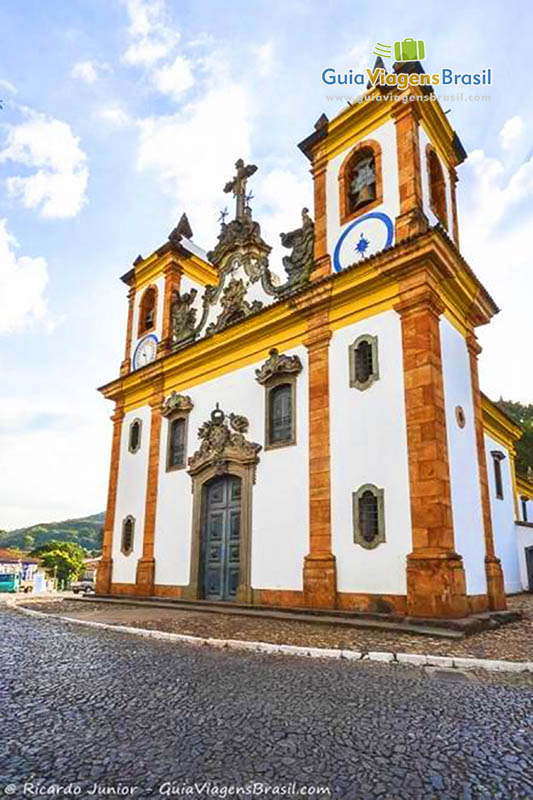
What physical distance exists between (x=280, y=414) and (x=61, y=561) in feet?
170

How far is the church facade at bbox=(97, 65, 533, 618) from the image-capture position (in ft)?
31.1

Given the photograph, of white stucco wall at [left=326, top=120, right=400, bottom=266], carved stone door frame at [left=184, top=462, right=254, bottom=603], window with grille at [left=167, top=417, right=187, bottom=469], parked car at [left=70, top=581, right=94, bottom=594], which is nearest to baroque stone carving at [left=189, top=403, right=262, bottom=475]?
carved stone door frame at [left=184, top=462, right=254, bottom=603]

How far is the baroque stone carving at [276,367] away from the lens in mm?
11984

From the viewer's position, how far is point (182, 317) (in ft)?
54.3

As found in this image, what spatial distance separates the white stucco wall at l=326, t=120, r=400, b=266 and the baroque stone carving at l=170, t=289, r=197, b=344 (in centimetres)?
546

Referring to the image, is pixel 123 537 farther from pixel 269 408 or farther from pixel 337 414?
pixel 337 414

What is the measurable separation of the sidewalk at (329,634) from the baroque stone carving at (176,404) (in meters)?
5.64

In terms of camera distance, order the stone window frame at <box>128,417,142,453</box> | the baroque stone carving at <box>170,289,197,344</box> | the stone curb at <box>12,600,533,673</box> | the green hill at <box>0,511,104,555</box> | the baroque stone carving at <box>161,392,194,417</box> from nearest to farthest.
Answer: the stone curb at <box>12,600,533,673</box>, the baroque stone carving at <box>161,392,194,417</box>, the baroque stone carving at <box>170,289,197,344</box>, the stone window frame at <box>128,417,142,453</box>, the green hill at <box>0,511,104,555</box>

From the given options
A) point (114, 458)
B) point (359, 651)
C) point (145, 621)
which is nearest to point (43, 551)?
point (114, 458)

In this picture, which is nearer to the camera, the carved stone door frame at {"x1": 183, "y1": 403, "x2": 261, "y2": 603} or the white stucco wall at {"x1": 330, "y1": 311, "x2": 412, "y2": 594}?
the white stucco wall at {"x1": 330, "y1": 311, "x2": 412, "y2": 594}

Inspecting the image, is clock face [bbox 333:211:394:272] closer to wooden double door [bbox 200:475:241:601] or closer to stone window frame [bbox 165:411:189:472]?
wooden double door [bbox 200:475:241:601]

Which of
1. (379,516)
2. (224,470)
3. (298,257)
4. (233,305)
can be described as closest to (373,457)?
(379,516)

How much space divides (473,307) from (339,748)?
10.6m

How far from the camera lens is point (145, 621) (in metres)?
9.67
